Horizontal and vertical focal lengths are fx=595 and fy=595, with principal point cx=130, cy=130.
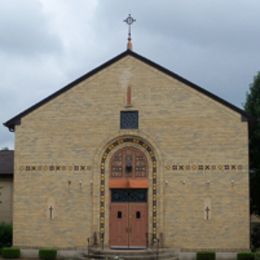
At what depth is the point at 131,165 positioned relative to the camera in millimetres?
30406

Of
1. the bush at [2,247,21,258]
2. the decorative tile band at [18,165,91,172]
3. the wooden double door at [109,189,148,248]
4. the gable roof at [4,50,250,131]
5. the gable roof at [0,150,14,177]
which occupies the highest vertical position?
the gable roof at [4,50,250,131]

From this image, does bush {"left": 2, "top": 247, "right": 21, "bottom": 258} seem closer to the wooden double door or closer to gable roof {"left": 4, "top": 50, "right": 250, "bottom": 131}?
the wooden double door

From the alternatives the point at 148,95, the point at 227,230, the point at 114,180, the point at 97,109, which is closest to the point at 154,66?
the point at 148,95

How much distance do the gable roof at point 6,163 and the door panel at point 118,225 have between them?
10033 mm

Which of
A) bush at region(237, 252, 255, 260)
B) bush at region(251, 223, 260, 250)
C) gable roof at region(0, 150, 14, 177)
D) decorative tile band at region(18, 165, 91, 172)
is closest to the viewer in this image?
bush at region(237, 252, 255, 260)

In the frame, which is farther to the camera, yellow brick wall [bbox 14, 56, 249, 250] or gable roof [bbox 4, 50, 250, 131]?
gable roof [bbox 4, 50, 250, 131]

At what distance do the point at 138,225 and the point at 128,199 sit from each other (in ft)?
4.69

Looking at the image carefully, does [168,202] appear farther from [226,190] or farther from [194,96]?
[194,96]

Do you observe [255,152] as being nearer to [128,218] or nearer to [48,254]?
[128,218]

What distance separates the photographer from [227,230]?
94.7ft

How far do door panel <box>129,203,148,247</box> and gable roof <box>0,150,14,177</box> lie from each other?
10.7 metres

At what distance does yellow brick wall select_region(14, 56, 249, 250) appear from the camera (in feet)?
95.6

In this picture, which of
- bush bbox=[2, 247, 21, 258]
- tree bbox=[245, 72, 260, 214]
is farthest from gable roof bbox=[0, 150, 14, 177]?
tree bbox=[245, 72, 260, 214]

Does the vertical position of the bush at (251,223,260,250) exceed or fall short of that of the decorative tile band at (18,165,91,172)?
it falls short
